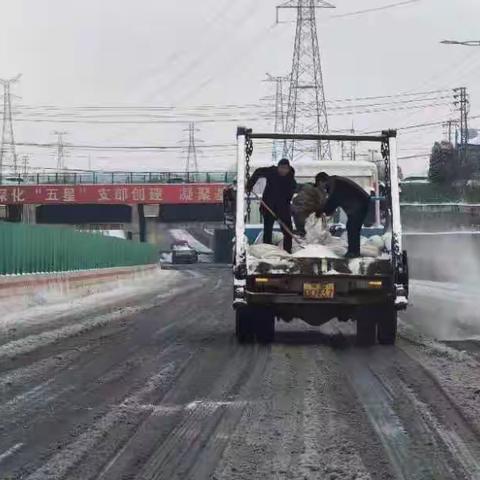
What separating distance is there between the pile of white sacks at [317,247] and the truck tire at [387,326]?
0.83 m

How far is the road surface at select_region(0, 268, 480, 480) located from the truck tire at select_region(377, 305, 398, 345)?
37cm

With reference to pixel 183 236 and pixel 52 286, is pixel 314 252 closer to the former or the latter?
pixel 52 286

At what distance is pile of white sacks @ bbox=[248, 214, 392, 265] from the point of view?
12.2 metres

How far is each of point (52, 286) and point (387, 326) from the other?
1243 cm

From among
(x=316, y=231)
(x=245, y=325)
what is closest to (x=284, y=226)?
(x=316, y=231)

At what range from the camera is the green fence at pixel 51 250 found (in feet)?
67.5

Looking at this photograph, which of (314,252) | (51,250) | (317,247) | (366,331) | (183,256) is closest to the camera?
(314,252)

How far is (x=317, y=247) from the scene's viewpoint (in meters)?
12.4

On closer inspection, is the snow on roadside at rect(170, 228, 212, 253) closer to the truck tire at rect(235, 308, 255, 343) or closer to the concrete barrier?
the concrete barrier

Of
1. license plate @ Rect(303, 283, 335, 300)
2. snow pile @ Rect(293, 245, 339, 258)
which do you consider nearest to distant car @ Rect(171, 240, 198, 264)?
snow pile @ Rect(293, 245, 339, 258)

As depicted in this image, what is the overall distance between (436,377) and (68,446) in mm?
4664

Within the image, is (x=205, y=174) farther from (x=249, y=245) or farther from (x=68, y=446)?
(x=68, y=446)

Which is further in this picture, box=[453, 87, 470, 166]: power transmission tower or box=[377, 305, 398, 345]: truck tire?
box=[453, 87, 470, 166]: power transmission tower

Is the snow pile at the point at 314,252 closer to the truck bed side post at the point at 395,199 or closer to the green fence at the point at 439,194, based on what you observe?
the truck bed side post at the point at 395,199
